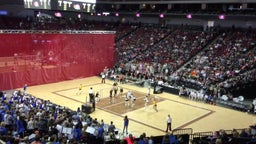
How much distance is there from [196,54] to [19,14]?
29016mm

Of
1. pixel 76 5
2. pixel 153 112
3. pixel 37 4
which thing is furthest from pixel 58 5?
pixel 153 112

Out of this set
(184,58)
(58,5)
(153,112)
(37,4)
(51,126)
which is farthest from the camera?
(184,58)

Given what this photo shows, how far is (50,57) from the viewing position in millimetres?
33062

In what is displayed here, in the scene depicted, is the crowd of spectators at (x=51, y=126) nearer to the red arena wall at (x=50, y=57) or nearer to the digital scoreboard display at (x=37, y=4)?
the digital scoreboard display at (x=37, y=4)

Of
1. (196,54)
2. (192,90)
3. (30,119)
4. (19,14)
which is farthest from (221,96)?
(19,14)

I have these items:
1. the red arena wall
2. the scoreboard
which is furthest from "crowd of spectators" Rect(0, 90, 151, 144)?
the red arena wall

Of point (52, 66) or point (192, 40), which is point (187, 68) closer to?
point (192, 40)

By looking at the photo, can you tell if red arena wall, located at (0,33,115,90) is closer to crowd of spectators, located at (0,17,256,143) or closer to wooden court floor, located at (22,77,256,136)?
wooden court floor, located at (22,77,256,136)

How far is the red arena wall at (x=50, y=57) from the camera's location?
29.1 meters

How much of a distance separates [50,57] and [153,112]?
48.9ft

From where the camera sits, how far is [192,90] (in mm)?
30562

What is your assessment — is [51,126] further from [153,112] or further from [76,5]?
[76,5]

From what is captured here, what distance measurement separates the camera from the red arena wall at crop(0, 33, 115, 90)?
29.1 m

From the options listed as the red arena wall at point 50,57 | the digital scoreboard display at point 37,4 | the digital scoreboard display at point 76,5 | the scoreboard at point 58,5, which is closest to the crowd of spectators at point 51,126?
the digital scoreboard display at point 37,4
